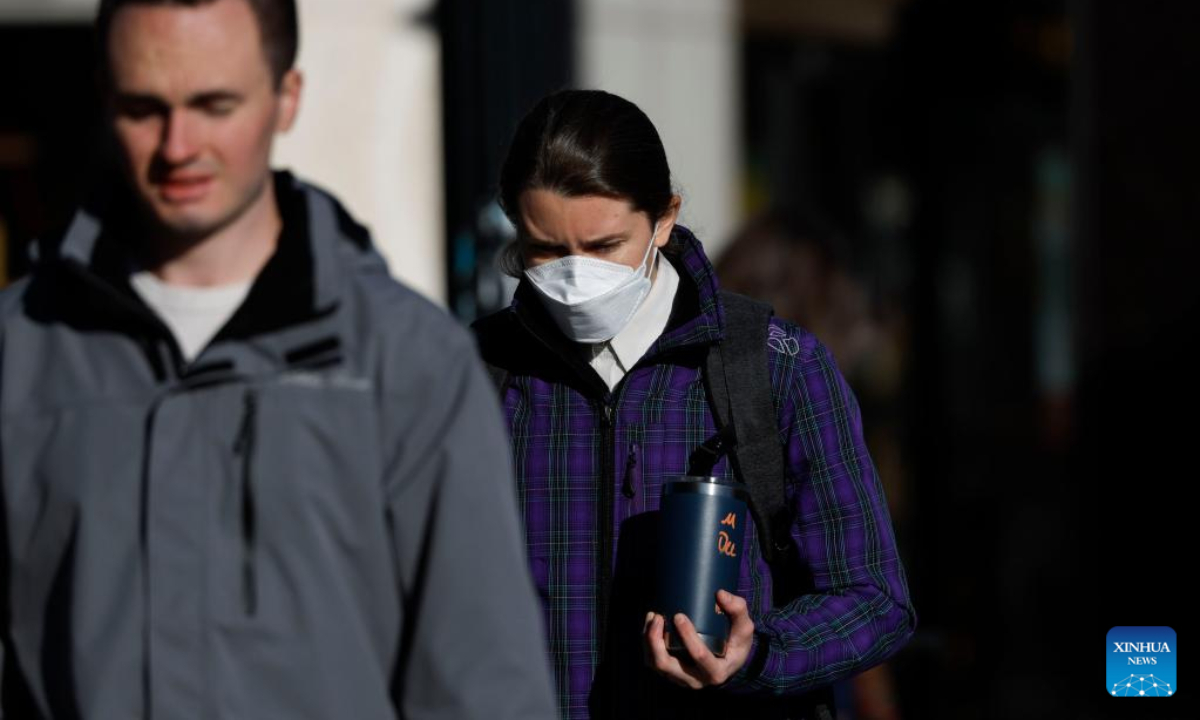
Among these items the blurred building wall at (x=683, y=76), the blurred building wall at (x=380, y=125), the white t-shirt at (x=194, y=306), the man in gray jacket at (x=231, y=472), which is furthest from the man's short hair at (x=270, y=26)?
the blurred building wall at (x=683, y=76)

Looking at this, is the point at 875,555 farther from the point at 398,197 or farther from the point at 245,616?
the point at 398,197

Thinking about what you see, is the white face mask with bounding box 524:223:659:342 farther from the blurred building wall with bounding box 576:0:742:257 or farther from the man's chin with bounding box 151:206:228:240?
the blurred building wall with bounding box 576:0:742:257

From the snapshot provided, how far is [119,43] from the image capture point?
2039 mm

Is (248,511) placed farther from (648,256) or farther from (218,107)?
(648,256)

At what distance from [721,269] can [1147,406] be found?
11.2 feet

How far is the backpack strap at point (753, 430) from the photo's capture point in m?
2.60

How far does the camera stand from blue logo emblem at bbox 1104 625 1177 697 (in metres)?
5.00

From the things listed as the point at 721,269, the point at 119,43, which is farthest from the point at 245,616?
the point at 721,269

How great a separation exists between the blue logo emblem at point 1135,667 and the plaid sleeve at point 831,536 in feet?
8.43

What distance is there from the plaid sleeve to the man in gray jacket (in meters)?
0.63

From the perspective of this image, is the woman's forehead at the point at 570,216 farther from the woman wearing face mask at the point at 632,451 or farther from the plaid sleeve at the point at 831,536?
the plaid sleeve at the point at 831,536

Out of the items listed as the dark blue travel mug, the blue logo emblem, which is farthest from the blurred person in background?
the dark blue travel mug

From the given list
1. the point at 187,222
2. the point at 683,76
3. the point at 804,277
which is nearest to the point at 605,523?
the point at 187,222

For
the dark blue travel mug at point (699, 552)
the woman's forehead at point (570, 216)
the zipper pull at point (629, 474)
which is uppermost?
the woman's forehead at point (570, 216)
